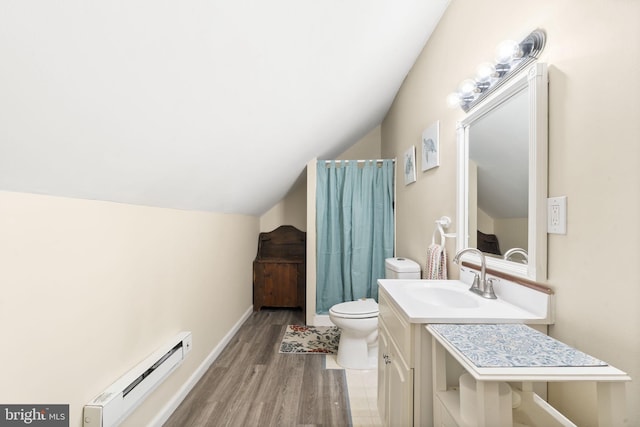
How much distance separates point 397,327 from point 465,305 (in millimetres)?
364

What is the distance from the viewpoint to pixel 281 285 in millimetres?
3270

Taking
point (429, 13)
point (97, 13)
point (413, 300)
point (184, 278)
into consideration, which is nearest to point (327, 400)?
point (413, 300)

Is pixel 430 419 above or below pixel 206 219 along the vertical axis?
below

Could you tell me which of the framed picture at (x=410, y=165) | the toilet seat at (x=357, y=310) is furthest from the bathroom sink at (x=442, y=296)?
the framed picture at (x=410, y=165)

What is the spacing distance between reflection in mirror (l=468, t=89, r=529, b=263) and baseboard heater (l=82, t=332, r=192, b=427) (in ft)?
5.42

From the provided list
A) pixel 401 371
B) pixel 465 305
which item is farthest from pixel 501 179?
pixel 401 371

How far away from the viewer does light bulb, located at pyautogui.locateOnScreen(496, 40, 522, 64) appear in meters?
0.99

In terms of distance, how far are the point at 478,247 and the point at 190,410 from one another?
1.85 m

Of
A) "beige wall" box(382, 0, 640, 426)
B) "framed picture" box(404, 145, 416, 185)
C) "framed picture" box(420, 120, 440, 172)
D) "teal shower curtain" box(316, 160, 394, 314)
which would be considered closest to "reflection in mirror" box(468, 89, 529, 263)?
"beige wall" box(382, 0, 640, 426)

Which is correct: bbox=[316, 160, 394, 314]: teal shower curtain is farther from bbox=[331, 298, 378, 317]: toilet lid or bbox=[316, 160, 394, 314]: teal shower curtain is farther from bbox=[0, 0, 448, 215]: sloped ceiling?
bbox=[0, 0, 448, 215]: sloped ceiling

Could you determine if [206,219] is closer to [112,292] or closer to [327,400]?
[112,292]

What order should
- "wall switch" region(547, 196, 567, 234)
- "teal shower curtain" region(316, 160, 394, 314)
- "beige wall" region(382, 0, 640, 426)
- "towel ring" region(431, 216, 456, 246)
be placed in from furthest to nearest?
"teal shower curtain" region(316, 160, 394, 314)
"towel ring" region(431, 216, 456, 246)
"wall switch" region(547, 196, 567, 234)
"beige wall" region(382, 0, 640, 426)

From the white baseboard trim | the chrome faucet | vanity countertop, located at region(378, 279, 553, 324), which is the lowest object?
the white baseboard trim

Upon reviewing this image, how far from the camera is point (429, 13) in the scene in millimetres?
1691
